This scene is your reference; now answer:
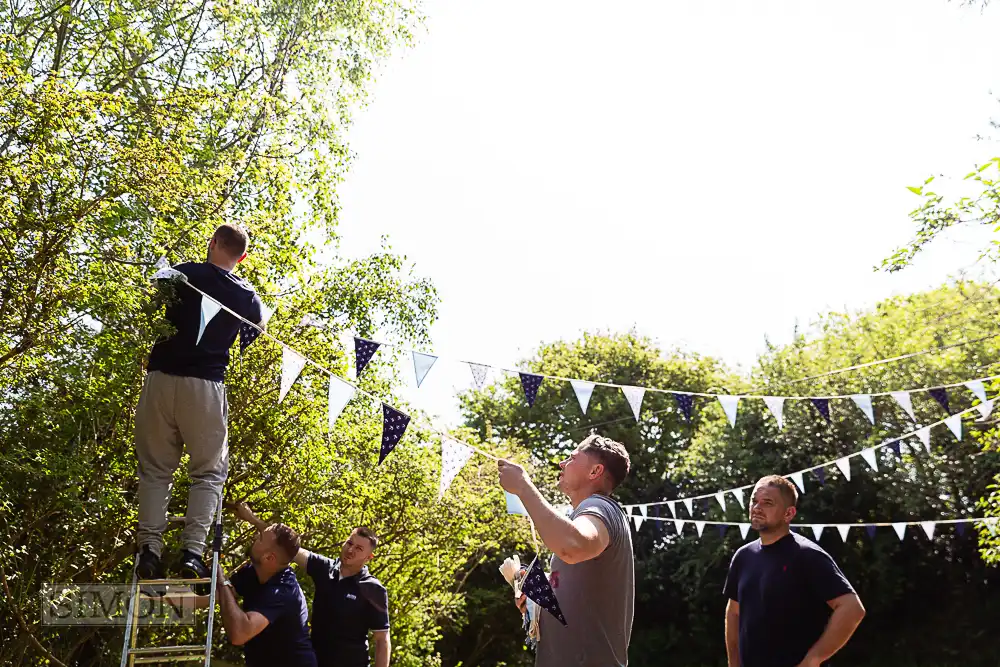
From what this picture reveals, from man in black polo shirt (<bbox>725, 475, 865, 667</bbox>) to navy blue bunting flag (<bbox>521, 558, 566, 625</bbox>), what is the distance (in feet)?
3.72

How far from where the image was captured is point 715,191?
67.9 ft

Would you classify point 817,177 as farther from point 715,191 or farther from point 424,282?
point 424,282

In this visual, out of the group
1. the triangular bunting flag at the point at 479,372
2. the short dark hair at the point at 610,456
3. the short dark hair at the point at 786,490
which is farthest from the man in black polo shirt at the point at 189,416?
the short dark hair at the point at 786,490

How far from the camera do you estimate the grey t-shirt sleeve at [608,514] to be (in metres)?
2.34

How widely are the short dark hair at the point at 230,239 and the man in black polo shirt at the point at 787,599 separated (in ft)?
7.69

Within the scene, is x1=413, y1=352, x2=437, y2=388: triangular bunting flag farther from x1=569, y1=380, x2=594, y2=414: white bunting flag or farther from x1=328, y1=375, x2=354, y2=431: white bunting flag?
x1=569, y1=380, x2=594, y2=414: white bunting flag

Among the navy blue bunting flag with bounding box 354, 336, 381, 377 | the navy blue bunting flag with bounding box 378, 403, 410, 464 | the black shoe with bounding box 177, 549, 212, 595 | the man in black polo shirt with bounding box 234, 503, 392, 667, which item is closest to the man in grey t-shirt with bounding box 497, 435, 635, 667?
the black shoe with bounding box 177, 549, 212, 595

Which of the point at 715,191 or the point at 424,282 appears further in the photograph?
the point at 715,191

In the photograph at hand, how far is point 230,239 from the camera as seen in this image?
134 inches

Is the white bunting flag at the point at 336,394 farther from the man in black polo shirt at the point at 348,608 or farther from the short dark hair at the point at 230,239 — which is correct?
the short dark hair at the point at 230,239

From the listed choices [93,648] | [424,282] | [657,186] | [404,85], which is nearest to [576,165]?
[657,186]

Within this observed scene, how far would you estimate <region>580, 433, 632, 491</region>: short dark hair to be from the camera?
8.32ft

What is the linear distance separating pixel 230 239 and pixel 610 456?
184cm

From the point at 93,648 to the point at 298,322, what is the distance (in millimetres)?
2659
